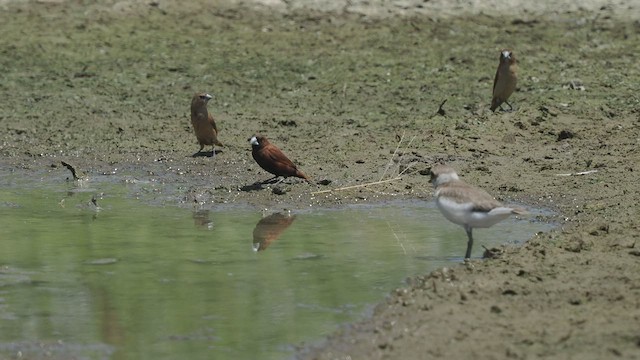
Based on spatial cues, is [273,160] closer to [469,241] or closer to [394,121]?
[394,121]

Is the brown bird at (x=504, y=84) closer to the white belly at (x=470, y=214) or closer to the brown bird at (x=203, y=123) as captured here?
the brown bird at (x=203, y=123)

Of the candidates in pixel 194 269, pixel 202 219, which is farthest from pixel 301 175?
pixel 194 269

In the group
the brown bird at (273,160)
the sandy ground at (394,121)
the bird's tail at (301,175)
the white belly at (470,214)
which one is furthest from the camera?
the bird's tail at (301,175)

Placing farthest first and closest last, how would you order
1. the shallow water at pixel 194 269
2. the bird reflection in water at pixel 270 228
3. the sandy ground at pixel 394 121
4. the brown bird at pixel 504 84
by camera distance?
the brown bird at pixel 504 84 → the bird reflection in water at pixel 270 228 → the sandy ground at pixel 394 121 → the shallow water at pixel 194 269

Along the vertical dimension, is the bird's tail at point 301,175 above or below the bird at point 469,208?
below

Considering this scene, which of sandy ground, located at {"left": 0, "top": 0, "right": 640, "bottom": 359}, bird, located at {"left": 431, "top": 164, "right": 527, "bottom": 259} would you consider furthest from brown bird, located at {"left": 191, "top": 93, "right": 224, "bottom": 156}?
bird, located at {"left": 431, "top": 164, "right": 527, "bottom": 259}

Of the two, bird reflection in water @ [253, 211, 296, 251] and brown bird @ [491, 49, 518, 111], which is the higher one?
brown bird @ [491, 49, 518, 111]

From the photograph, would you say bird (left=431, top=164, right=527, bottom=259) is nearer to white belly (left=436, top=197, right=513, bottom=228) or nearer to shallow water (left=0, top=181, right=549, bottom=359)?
white belly (left=436, top=197, right=513, bottom=228)

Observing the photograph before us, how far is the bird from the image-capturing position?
9547 millimetres

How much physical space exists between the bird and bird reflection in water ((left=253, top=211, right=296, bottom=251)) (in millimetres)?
1509

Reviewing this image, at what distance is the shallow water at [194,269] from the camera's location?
7945mm

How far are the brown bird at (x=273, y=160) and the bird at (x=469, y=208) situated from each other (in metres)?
3.02

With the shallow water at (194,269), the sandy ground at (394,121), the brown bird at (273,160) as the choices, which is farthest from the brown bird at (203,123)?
the shallow water at (194,269)

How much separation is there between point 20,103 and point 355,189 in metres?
5.84
